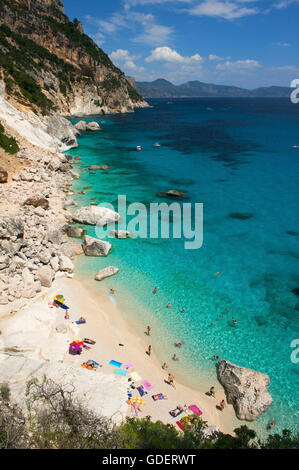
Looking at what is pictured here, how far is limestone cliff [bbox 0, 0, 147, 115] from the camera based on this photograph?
277 feet

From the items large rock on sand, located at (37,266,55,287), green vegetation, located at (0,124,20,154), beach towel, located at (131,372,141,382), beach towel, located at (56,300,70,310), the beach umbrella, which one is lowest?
beach towel, located at (131,372,141,382)

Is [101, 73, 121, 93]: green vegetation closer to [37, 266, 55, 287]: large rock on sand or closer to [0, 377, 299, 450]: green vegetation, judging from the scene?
[37, 266, 55, 287]: large rock on sand

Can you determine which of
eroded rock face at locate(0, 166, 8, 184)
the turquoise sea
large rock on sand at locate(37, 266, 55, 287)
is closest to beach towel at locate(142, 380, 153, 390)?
the turquoise sea

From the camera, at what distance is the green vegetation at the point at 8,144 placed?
33875mm

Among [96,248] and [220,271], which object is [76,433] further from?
[220,271]

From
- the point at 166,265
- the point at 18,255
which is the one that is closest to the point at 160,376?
the point at 166,265

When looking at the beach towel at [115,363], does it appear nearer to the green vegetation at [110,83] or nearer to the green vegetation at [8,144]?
the green vegetation at [8,144]

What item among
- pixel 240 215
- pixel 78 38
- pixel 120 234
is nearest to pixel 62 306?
pixel 120 234

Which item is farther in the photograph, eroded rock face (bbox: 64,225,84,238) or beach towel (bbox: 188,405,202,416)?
Answer: eroded rock face (bbox: 64,225,84,238)

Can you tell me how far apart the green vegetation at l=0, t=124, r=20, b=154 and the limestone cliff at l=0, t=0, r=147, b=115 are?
43847mm

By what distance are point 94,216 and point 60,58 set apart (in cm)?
Answer: 11028

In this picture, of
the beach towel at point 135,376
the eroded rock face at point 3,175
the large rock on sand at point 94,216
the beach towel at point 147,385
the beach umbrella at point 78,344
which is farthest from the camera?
the eroded rock face at point 3,175

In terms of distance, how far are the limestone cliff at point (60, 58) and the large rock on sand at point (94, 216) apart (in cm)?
5923

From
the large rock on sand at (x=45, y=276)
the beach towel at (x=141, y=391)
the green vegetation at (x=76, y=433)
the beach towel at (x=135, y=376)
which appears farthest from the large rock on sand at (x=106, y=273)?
the green vegetation at (x=76, y=433)
